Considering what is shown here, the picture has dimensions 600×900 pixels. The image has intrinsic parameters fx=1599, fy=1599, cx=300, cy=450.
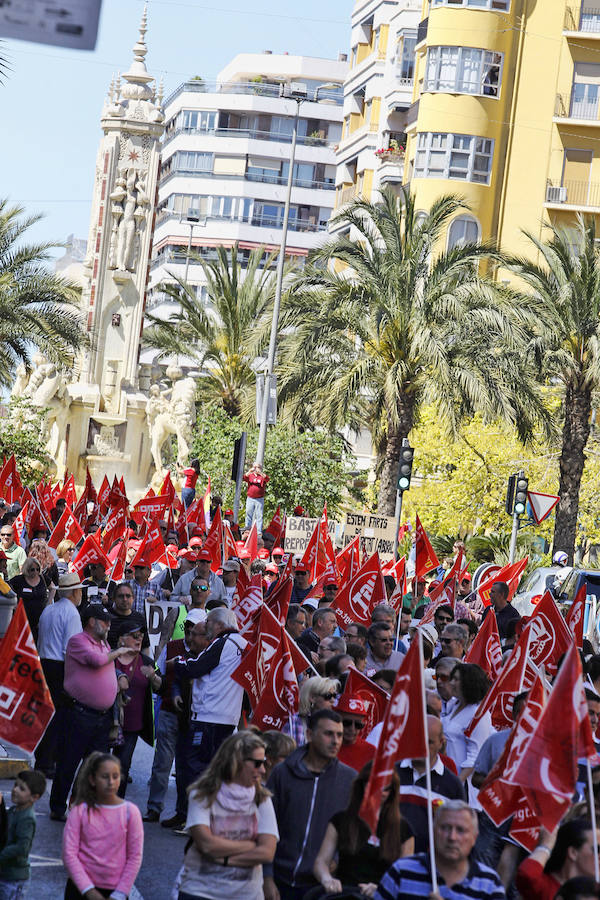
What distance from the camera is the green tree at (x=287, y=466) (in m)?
38.2

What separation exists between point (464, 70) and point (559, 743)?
146ft

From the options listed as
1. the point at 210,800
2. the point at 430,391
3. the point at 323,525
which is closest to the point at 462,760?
the point at 210,800

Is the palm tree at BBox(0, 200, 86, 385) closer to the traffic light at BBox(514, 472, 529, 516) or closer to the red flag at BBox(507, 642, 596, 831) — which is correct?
the traffic light at BBox(514, 472, 529, 516)

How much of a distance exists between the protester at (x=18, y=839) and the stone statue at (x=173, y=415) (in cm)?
3449

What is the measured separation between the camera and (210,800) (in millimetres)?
6488

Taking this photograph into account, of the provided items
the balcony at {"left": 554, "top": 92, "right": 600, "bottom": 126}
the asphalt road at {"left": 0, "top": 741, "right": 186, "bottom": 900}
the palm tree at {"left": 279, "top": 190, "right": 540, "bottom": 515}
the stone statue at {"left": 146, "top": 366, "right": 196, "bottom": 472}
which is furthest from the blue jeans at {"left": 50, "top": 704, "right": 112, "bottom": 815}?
the balcony at {"left": 554, "top": 92, "right": 600, "bottom": 126}

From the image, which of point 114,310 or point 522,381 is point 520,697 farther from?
point 114,310

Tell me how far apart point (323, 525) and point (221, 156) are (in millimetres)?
66038

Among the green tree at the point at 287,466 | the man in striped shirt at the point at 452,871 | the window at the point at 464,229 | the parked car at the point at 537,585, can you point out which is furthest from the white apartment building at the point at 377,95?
the man in striped shirt at the point at 452,871

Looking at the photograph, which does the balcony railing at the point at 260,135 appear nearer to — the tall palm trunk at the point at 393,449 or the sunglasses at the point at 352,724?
the tall palm trunk at the point at 393,449

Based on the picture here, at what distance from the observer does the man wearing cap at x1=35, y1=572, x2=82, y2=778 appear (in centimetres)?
1123

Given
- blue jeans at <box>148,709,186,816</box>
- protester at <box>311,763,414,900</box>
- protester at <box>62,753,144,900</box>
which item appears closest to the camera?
protester at <box>311,763,414,900</box>

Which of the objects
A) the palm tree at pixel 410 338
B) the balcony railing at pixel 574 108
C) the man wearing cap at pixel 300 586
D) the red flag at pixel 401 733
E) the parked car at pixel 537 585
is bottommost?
the parked car at pixel 537 585

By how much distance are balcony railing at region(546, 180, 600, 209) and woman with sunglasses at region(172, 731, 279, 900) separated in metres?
43.8
